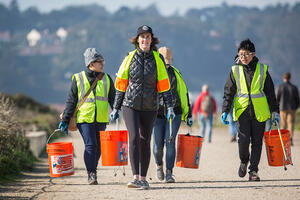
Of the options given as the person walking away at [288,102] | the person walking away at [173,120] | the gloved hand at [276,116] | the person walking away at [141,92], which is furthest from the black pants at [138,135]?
the person walking away at [288,102]

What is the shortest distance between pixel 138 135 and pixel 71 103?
3.93 feet

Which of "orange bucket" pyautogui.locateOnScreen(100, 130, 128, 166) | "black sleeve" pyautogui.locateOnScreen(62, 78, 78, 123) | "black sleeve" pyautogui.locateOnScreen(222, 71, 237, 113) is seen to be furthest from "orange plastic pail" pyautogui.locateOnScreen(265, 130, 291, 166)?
"black sleeve" pyautogui.locateOnScreen(62, 78, 78, 123)

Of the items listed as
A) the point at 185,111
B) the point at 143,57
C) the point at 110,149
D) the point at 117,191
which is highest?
the point at 143,57

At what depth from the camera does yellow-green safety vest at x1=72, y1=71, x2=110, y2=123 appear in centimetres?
800

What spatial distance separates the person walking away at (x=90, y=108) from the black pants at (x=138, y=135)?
2.59 ft

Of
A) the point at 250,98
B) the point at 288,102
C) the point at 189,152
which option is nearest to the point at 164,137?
the point at 189,152

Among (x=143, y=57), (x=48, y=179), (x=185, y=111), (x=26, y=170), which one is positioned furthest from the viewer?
(x=26, y=170)

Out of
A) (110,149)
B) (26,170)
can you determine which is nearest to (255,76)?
(110,149)

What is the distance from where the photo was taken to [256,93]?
26.1 feet

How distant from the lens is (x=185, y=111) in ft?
27.5

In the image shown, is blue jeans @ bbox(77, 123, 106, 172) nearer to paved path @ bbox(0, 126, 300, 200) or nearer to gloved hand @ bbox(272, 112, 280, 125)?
paved path @ bbox(0, 126, 300, 200)

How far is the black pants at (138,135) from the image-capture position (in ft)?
23.9

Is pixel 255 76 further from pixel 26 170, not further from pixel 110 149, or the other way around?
pixel 26 170

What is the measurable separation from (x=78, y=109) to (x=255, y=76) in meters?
2.30
